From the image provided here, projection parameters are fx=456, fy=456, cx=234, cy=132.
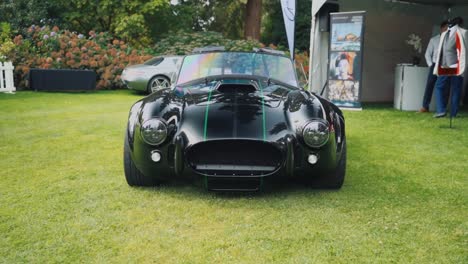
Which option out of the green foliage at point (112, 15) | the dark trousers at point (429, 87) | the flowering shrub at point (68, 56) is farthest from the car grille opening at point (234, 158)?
the green foliage at point (112, 15)

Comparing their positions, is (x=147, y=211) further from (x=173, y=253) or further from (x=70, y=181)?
(x=70, y=181)

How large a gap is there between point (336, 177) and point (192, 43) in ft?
51.1

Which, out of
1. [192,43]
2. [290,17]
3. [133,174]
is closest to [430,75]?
[290,17]

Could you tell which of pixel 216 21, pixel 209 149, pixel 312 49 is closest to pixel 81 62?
pixel 312 49

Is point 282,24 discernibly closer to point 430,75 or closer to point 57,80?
point 57,80

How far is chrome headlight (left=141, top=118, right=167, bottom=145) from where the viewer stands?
341cm

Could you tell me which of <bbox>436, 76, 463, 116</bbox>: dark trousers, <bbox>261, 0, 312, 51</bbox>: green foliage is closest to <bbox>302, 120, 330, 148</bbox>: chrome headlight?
<bbox>436, 76, 463, 116</bbox>: dark trousers

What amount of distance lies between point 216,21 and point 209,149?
26.3 meters

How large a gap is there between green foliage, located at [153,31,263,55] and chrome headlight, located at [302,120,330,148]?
47.2 feet

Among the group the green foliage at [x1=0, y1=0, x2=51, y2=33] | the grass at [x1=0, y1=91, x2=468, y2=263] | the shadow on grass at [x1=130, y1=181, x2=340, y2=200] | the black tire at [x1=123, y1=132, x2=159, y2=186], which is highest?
the green foliage at [x1=0, y1=0, x2=51, y2=33]

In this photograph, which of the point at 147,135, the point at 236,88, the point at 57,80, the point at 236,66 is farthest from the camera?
the point at 57,80

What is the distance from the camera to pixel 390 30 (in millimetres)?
11367

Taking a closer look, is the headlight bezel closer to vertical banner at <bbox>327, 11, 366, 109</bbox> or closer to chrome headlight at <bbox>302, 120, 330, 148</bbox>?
chrome headlight at <bbox>302, 120, 330, 148</bbox>

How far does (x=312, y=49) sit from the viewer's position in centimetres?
1023
